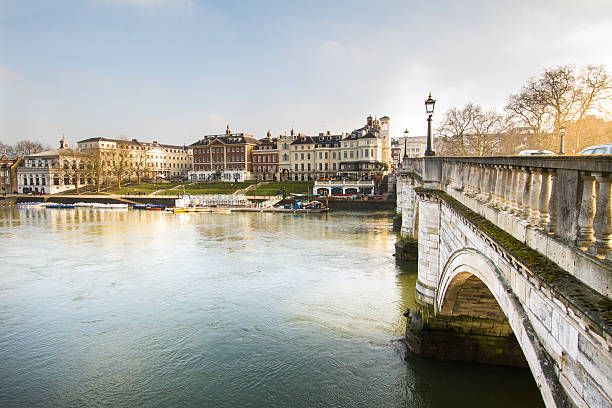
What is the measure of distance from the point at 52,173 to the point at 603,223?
91.1m

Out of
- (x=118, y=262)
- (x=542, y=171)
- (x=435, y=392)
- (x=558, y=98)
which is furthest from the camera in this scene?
(x=558, y=98)

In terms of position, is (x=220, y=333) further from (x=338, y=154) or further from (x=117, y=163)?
(x=117, y=163)

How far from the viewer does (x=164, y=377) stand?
1067 centimetres

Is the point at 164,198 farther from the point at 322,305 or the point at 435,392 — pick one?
the point at 435,392

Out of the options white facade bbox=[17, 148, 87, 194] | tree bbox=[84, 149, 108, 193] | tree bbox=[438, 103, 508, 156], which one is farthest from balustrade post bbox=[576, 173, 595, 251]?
white facade bbox=[17, 148, 87, 194]

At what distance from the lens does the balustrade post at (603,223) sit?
3.09 meters

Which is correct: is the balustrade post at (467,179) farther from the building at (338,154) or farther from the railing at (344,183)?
the building at (338,154)

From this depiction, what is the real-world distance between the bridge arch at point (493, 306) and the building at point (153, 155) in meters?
82.6

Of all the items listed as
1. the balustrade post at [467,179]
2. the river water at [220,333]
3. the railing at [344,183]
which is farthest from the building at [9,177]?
the balustrade post at [467,179]

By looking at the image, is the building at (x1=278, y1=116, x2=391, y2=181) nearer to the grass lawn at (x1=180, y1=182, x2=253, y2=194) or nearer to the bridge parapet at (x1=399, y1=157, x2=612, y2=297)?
the grass lawn at (x1=180, y1=182, x2=253, y2=194)

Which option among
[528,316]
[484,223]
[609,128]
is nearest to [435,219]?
[484,223]

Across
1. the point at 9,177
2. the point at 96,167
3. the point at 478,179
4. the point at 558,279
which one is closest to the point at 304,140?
the point at 96,167

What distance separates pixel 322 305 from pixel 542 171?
12.4m

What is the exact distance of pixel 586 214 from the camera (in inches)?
131
